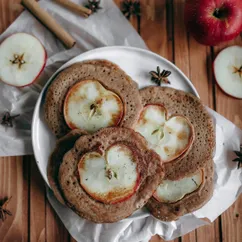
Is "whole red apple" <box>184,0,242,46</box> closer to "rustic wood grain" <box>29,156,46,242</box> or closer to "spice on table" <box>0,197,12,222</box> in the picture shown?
"rustic wood grain" <box>29,156,46,242</box>

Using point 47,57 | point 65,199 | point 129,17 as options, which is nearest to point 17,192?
point 65,199

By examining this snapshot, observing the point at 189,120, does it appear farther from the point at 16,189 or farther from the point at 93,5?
the point at 16,189

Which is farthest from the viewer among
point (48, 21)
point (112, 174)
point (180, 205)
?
point (48, 21)

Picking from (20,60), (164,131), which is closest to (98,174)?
(164,131)

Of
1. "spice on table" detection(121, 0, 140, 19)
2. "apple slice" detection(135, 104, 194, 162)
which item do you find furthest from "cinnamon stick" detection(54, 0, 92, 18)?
"apple slice" detection(135, 104, 194, 162)

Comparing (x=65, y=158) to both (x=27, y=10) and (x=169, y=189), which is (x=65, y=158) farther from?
(x=27, y=10)

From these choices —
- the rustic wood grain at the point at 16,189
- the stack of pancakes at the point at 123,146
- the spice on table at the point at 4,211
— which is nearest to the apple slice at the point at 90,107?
the stack of pancakes at the point at 123,146
